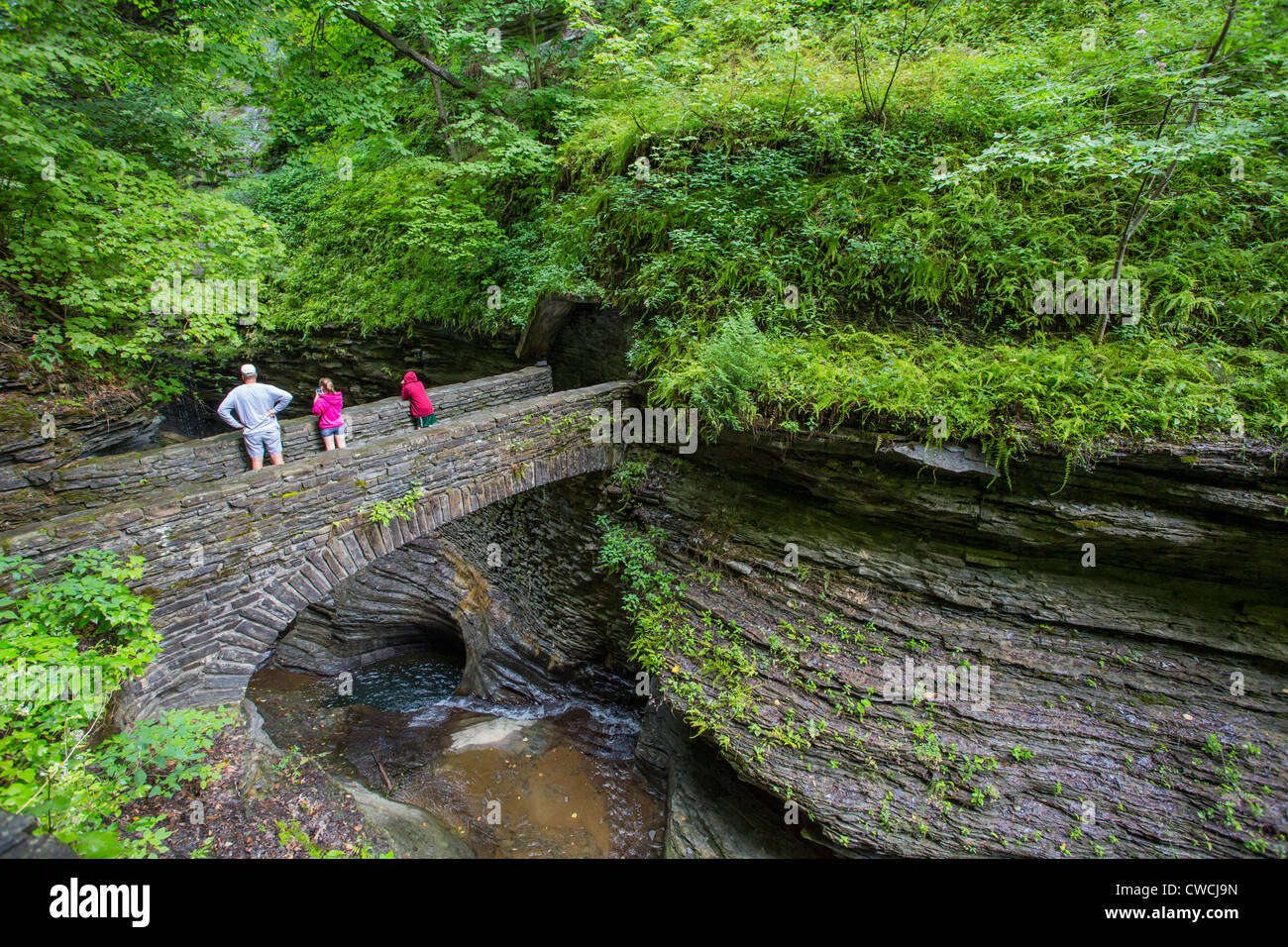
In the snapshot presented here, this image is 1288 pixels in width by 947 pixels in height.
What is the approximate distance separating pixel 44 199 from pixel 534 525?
795 centimetres

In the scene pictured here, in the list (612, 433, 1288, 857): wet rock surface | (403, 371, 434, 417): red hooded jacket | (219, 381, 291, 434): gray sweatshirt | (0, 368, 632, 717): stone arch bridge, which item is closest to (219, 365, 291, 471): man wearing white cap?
(219, 381, 291, 434): gray sweatshirt

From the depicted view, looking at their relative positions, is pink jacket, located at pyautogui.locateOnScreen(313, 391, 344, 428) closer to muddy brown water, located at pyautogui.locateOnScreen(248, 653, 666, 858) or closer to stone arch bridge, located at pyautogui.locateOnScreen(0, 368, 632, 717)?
stone arch bridge, located at pyautogui.locateOnScreen(0, 368, 632, 717)

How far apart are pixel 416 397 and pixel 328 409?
1220mm

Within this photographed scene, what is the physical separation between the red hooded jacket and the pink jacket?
1.01m

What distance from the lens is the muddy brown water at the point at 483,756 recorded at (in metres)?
7.36

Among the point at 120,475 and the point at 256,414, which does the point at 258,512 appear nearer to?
the point at 256,414

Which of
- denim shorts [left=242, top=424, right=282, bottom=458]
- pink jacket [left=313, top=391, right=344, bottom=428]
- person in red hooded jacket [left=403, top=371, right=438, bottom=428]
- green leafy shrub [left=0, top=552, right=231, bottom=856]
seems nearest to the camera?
green leafy shrub [left=0, top=552, right=231, bottom=856]

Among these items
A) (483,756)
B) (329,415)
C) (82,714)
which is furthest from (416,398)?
(483,756)

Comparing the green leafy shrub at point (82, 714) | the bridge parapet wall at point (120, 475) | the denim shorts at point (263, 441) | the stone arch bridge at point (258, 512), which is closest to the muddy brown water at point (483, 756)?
the stone arch bridge at point (258, 512)

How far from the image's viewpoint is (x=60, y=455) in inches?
291

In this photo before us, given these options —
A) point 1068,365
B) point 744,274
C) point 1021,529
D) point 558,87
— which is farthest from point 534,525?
point 558,87

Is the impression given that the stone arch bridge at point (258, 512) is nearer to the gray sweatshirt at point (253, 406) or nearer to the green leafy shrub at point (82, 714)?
the green leafy shrub at point (82, 714)

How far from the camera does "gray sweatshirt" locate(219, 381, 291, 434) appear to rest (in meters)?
6.23
